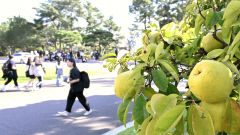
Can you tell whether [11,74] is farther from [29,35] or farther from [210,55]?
[29,35]

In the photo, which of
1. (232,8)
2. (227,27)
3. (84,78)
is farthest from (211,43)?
(84,78)

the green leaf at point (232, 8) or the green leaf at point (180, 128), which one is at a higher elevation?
the green leaf at point (232, 8)

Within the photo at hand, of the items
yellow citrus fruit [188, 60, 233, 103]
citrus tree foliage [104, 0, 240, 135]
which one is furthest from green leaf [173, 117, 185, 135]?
yellow citrus fruit [188, 60, 233, 103]

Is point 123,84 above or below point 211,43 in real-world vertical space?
below

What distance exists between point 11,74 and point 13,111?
120 inches

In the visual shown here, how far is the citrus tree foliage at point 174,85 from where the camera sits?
62cm

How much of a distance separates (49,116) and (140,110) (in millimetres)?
5300

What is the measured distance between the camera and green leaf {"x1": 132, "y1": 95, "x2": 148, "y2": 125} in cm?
82

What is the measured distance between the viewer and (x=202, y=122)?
24.0 inches

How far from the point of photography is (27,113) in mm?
5824

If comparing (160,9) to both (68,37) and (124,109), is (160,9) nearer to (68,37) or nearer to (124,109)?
(68,37)

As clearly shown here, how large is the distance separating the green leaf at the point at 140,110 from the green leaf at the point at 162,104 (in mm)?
164

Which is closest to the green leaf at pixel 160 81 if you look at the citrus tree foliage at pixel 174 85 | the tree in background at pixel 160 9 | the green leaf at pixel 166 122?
the citrus tree foliage at pixel 174 85

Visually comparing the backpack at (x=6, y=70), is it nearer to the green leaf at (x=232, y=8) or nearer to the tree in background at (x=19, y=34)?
the green leaf at (x=232, y=8)
